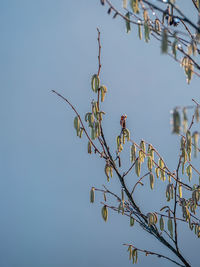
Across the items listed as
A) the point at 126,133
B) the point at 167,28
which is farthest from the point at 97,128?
the point at 167,28

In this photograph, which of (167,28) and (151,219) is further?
(151,219)

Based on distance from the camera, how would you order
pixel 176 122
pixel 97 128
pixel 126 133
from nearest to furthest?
pixel 176 122 → pixel 97 128 → pixel 126 133

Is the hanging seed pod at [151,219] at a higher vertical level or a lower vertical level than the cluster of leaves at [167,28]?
lower

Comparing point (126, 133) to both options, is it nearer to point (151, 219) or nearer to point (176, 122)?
point (151, 219)

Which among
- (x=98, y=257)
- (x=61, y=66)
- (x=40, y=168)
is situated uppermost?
(x=61, y=66)

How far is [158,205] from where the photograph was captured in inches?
131

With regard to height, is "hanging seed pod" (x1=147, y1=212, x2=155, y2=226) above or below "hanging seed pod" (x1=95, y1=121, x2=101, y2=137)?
below

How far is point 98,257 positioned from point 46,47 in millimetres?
1832

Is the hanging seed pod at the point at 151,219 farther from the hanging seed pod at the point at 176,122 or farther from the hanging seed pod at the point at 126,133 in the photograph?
the hanging seed pod at the point at 176,122

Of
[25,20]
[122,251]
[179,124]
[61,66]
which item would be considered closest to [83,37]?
[61,66]

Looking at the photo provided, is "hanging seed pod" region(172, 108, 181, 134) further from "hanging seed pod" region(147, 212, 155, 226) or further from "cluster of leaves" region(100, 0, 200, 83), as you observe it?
"hanging seed pod" region(147, 212, 155, 226)

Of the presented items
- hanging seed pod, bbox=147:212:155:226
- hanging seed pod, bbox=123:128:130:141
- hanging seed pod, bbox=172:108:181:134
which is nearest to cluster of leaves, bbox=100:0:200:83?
hanging seed pod, bbox=172:108:181:134

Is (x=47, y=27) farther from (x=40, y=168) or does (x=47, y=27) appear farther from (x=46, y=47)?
(x=40, y=168)

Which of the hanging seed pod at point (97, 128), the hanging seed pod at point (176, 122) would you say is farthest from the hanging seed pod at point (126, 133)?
the hanging seed pod at point (176, 122)
